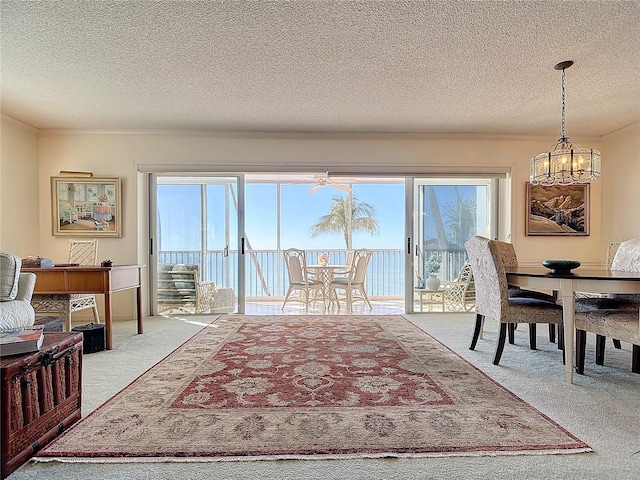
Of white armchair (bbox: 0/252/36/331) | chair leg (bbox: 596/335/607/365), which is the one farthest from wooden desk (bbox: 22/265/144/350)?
chair leg (bbox: 596/335/607/365)

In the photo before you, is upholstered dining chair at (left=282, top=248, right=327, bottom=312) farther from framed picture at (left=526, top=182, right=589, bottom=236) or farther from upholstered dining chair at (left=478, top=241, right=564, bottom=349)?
framed picture at (left=526, top=182, right=589, bottom=236)

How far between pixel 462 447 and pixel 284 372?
4.32 feet

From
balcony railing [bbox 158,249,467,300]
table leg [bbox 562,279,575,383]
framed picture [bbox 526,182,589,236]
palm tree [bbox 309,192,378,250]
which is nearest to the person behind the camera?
table leg [bbox 562,279,575,383]

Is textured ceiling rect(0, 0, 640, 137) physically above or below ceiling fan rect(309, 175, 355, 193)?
above

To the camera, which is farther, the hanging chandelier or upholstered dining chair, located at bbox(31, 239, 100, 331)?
upholstered dining chair, located at bbox(31, 239, 100, 331)

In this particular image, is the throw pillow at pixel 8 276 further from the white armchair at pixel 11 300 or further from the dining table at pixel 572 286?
the dining table at pixel 572 286

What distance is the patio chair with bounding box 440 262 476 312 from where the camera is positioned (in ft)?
16.8

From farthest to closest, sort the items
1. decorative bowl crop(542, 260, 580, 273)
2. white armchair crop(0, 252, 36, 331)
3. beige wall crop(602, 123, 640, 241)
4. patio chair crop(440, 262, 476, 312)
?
patio chair crop(440, 262, 476, 312) < beige wall crop(602, 123, 640, 241) < decorative bowl crop(542, 260, 580, 273) < white armchair crop(0, 252, 36, 331)

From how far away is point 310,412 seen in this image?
2008 millimetres

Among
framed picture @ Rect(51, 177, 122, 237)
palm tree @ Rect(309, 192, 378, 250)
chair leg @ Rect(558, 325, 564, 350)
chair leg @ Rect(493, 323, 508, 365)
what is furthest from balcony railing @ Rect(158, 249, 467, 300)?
chair leg @ Rect(493, 323, 508, 365)

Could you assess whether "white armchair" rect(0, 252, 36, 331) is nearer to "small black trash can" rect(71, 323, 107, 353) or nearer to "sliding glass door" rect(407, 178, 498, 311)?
"small black trash can" rect(71, 323, 107, 353)

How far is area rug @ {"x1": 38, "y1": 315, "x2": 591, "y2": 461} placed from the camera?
5.44 ft

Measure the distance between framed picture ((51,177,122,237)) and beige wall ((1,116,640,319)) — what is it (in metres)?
0.09

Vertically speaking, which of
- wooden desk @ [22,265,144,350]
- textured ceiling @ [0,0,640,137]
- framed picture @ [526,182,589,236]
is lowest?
wooden desk @ [22,265,144,350]
